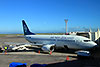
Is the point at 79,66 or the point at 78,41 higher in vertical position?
the point at 78,41

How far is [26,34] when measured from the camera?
43688 mm

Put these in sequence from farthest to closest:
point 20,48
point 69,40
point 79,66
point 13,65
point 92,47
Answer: point 20,48, point 69,40, point 92,47, point 79,66, point 13,65

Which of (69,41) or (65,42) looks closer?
(69,41)

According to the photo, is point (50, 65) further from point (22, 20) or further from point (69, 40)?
point (22, 20)

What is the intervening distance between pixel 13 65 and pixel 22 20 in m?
29.6

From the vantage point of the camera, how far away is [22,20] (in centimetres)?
4438

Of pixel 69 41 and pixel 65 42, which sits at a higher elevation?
pixel 69 41

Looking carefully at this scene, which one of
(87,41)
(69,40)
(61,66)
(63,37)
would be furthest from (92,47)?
(61,66)

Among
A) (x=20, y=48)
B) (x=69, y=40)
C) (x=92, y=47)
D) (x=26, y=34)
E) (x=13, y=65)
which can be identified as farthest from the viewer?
(x=26, y=34)

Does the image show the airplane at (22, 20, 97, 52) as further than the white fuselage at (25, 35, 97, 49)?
Yes

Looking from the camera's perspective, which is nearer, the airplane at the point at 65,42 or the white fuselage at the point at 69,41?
the white fuselage at the point at 69,41

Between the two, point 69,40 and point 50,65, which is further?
point 69,40

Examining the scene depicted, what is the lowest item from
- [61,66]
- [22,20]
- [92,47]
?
[61,66]

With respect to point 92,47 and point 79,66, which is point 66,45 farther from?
point 79,66
